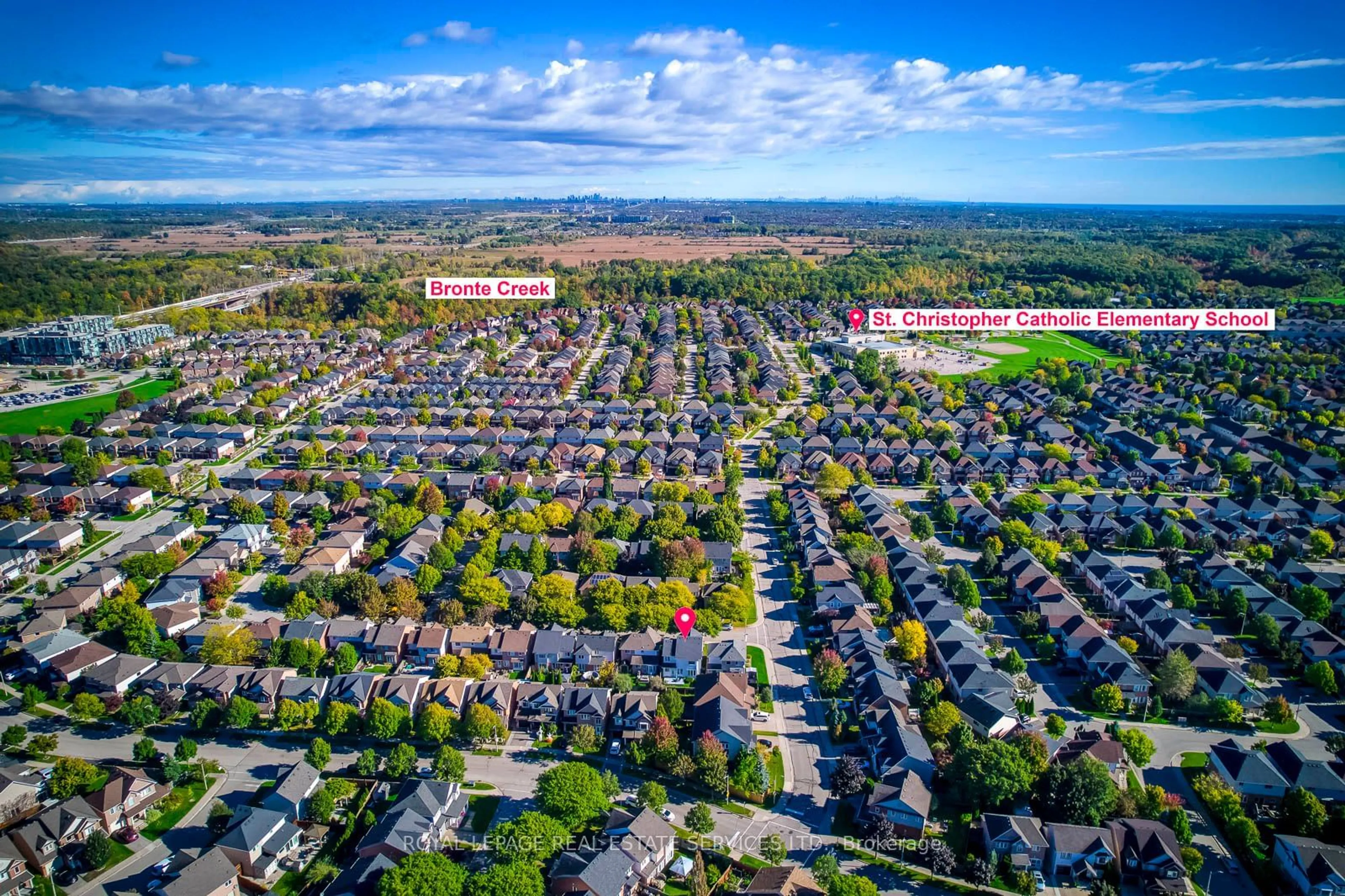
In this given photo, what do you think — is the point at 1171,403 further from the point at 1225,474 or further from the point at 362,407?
the point at 362,407

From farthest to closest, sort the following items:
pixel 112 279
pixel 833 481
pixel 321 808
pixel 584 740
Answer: pixel 112 279, pixel 833 481, pixel 584 740, pixel 321 808

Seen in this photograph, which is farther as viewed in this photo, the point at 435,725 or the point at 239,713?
the point at 239,713

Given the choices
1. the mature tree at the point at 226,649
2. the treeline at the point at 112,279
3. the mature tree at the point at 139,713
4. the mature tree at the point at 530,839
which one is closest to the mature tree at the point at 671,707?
the mature tree at the point at 530,839

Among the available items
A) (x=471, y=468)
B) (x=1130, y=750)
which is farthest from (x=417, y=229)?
(x=1130, y=750)

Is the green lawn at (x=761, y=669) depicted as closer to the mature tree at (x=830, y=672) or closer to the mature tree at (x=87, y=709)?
the mature tree at (x=830, y=672)

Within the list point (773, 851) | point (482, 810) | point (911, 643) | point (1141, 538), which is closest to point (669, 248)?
point (1141, 538)

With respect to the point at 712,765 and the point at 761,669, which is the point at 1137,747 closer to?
the point at 761,669

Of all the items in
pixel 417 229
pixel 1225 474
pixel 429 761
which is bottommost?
pixel 429 761

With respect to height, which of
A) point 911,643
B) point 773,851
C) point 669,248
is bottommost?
point 773,851
